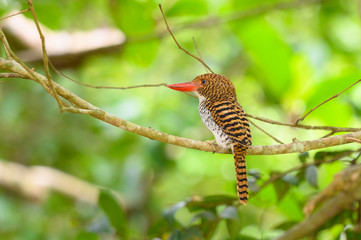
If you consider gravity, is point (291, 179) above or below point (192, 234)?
above

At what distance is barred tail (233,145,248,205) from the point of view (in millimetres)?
1625

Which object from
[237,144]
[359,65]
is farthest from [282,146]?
[359,65]

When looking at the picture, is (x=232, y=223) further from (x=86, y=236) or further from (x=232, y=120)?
(x=86, y=236)

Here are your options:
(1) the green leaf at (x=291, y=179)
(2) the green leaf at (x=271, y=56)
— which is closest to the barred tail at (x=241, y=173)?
(1) the green leaf at (x=291, y=179)

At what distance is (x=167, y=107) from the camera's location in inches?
127

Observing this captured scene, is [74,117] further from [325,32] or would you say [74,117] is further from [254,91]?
[325,32]

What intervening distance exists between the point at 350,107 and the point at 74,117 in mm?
2488

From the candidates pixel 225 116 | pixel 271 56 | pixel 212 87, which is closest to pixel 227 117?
pixel 225 116

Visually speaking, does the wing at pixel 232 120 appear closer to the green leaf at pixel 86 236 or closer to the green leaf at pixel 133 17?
the green leaf at pixel 86 236

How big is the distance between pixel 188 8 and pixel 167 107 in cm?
66

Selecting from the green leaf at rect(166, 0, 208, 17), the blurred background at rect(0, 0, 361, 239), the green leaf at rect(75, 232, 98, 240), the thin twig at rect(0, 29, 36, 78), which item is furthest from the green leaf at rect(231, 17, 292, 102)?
the thin twig at rect(0, 29, 36, 78)

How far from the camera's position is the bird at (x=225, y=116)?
1723 millimetres

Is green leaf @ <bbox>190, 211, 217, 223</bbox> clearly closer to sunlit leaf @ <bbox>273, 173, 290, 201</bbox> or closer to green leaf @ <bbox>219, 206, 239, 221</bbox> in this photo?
green leaf @ <bbox>219, 206, 239, 221</bbox>

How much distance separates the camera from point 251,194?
6.84 ft
